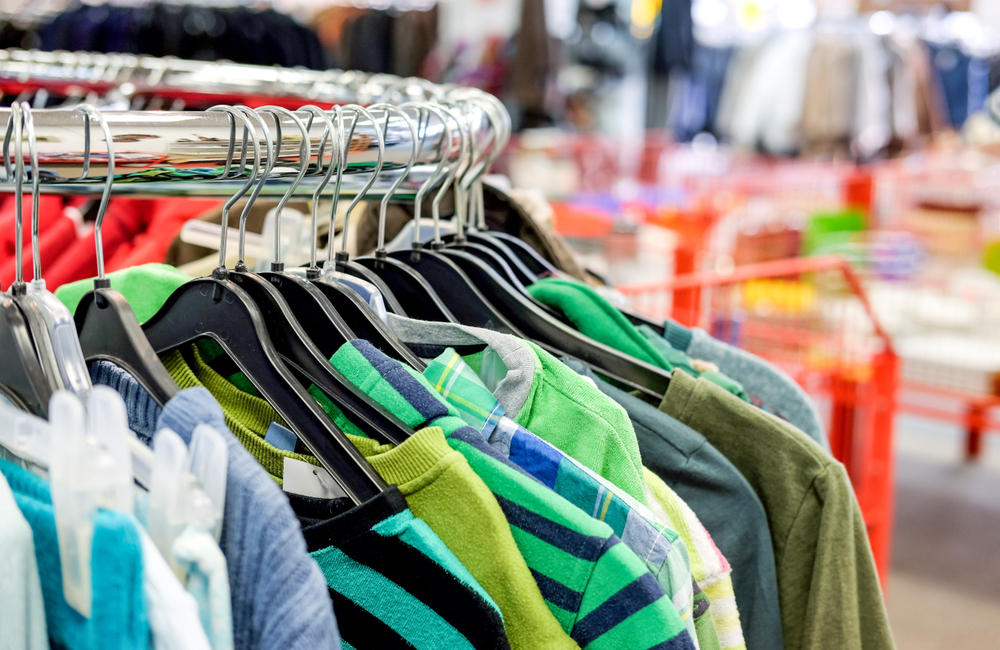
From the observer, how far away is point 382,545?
20.3 inches

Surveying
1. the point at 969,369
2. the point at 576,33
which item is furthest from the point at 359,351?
the point at 576,33

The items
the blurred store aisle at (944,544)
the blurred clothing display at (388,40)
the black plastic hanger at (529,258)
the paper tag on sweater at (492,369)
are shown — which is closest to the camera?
the paper tag on sweater at (492,369)

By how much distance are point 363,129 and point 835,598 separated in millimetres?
545

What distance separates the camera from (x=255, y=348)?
594 mm

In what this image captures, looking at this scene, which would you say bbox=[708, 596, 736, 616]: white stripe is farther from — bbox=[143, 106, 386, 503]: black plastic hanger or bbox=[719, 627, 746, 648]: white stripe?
bbox=[143, 106, 386, 503]: black plastic hanger

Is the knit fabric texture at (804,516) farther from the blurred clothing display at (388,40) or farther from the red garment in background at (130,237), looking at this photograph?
the blurred clothing display at (388,40)

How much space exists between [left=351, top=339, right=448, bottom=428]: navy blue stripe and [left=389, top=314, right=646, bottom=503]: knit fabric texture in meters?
0.09

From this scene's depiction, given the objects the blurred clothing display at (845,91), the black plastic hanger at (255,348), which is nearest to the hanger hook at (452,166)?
the black plastic hanger at (255,348)

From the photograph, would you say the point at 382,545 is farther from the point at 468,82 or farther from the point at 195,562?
the point at 468,82

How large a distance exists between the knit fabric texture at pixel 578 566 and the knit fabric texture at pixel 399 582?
0.14 ft

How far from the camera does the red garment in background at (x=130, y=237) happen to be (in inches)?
39.0

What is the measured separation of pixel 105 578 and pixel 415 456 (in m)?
0.18

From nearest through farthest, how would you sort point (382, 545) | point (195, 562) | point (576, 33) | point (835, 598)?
point (195, 562) < point (382, 545) < point (835, 598) < point (576, 33)

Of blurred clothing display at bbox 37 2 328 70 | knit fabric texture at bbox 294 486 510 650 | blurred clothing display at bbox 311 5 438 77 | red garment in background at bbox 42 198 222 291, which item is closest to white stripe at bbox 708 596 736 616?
knit fabric texture at bbox 294 486 510 650
